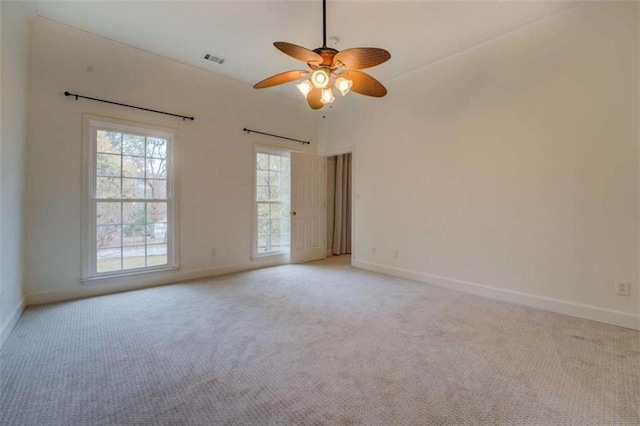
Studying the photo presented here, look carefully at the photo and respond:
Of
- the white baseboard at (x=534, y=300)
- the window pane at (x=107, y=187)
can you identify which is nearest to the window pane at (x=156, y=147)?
the window pane at (x=107, y=187)

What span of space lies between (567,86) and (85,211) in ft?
16.8

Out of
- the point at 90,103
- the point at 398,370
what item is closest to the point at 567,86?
the point at 398,370

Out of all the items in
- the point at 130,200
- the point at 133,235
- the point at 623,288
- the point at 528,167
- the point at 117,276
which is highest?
the point at 528,167

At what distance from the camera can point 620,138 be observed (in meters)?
2.47

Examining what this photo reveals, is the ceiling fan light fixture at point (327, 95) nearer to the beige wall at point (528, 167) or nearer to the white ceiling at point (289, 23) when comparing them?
the white ceiling at point (289, 23)

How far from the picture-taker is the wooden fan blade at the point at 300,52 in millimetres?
2049

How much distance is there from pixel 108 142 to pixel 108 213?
0.84 metres

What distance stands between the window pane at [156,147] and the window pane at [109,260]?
1.26 meters

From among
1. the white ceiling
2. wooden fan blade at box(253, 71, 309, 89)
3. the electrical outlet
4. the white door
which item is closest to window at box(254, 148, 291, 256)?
the white door

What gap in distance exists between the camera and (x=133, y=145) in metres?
3.56

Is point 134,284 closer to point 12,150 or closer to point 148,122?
point 12,150

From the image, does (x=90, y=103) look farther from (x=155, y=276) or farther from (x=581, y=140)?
(x=581, y=140)

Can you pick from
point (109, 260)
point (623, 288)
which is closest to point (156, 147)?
point (109, 260)

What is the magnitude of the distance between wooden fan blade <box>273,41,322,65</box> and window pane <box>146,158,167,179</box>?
2473 millimetres
